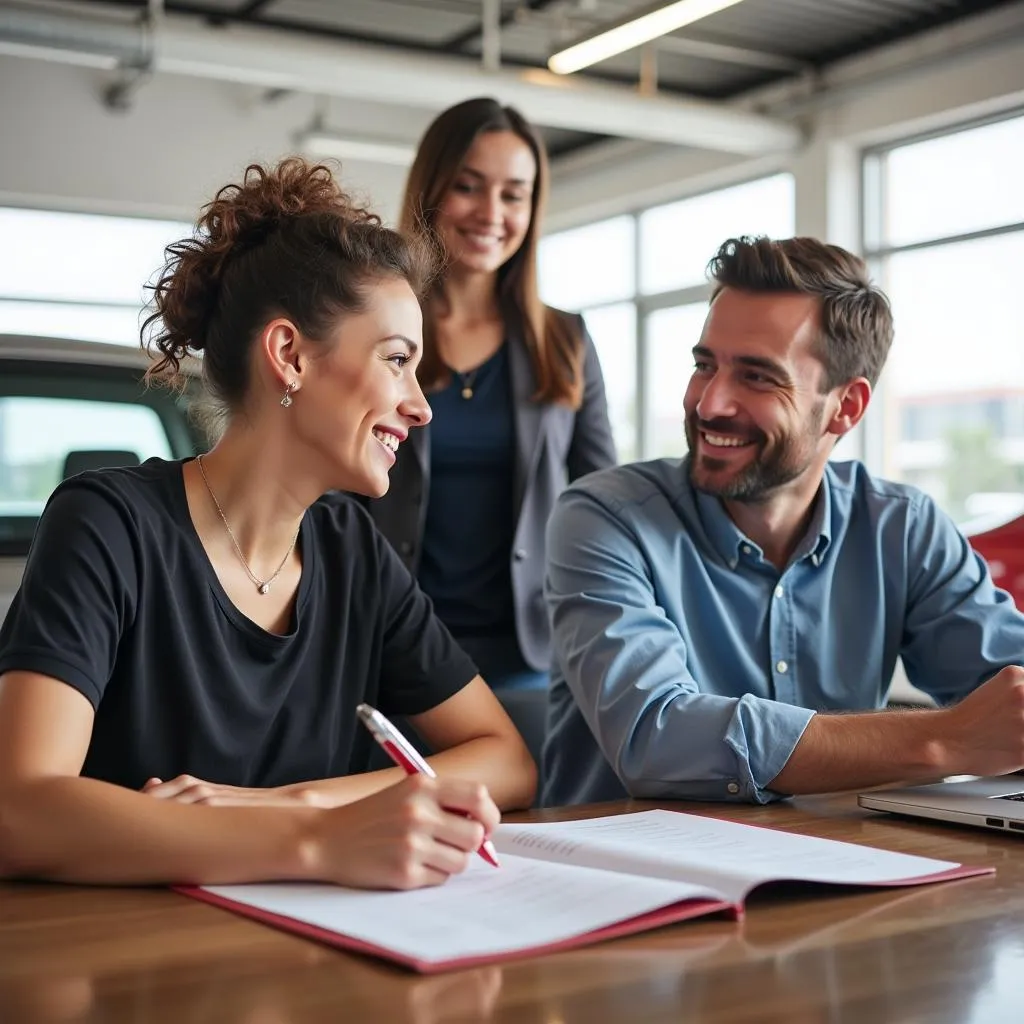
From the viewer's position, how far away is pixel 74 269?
9.84m

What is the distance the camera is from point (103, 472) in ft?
5.52

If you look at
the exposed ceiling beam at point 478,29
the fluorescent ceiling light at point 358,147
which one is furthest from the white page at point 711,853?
the fluorescent ceiling light at point 358,147

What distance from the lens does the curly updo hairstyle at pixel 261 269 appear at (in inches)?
69.9

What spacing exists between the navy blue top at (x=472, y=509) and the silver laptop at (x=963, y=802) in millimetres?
1102

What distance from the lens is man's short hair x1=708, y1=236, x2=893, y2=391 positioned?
2268 mm

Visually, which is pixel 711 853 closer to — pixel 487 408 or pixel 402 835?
pixel 402 835

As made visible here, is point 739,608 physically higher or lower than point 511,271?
lower

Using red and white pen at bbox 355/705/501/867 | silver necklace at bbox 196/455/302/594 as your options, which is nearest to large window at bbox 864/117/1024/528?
silver necklace at bbox 196/455/302/594

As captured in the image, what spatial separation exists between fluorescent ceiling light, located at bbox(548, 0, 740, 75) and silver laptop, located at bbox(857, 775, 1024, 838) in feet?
15.9

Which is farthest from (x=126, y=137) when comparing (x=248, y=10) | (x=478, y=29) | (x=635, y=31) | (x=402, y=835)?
(x=402, y=835)

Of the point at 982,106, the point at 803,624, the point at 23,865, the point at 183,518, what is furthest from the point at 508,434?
the point at 982,106

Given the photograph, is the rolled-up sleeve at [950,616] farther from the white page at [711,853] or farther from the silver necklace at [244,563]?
the silver necklace at [244,563]

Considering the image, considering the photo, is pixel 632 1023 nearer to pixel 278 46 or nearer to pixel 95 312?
pixel 278 46

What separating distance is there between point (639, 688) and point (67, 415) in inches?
69.9
